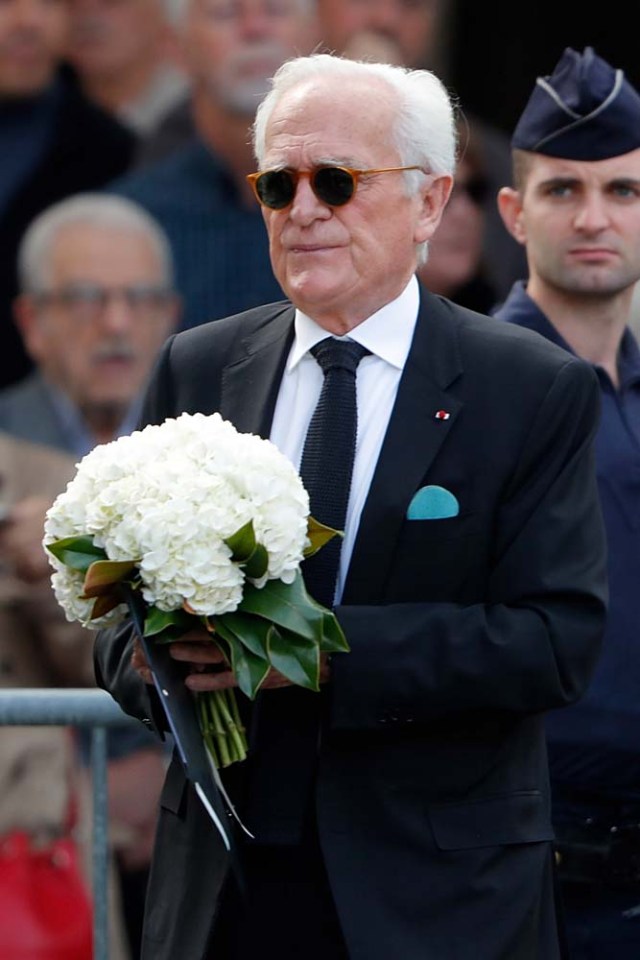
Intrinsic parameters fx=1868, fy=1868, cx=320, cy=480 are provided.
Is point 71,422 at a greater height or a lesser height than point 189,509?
lesser

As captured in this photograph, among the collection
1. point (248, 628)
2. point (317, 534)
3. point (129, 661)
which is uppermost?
point (317, 534)

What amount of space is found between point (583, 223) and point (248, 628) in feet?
5.00

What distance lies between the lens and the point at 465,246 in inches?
243

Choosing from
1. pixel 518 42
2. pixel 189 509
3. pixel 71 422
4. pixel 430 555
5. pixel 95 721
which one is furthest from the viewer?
pixel 518 42

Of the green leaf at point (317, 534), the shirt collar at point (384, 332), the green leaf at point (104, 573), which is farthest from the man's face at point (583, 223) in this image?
the green leaf at point (104, 573)

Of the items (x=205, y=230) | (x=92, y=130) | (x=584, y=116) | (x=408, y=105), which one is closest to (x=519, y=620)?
(x=408, y=105)

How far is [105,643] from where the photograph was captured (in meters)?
3.17

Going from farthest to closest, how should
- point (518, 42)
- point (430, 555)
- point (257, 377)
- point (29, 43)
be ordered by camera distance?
point (518, 42) < point (29, 43) < point (257, 377) < point (430, 555)

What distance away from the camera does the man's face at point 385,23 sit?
→ 5.83 m

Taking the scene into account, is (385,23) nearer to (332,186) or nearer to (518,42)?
(518,42)

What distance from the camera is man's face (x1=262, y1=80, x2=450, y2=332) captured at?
120 inches

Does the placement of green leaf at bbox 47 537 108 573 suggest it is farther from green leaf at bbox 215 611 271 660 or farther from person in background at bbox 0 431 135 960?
person in background at bbox 0 431 135 960

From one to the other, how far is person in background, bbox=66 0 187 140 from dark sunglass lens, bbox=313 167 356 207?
2.92 meters

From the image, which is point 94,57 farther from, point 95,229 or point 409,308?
point 409,308
